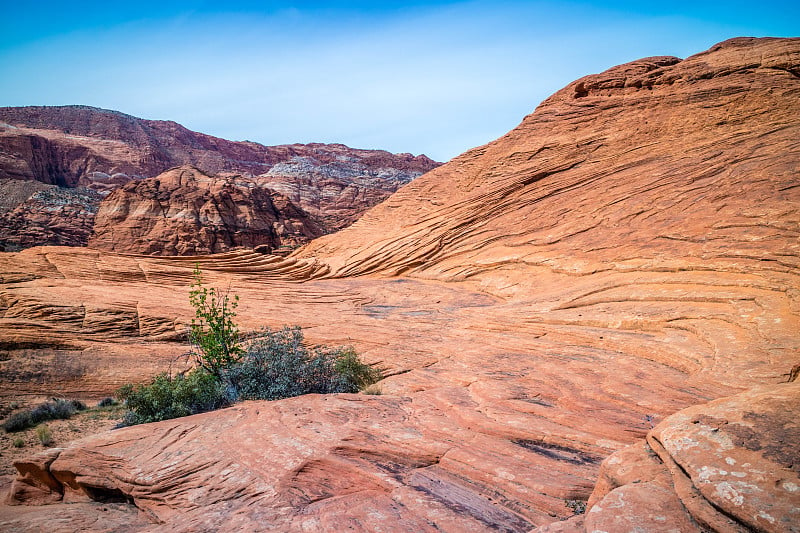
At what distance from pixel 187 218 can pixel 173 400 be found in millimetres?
38730

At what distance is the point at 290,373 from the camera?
7.39 meters

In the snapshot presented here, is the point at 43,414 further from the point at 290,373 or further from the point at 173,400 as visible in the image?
the point at 290,373

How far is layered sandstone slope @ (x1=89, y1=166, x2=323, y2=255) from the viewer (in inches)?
1554

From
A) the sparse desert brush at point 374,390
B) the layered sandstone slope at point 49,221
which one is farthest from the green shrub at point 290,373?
the layered sandstone slope at point 49,221

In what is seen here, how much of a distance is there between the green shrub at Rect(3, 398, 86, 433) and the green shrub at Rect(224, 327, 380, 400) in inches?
140

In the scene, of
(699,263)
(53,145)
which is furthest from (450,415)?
(53,145)

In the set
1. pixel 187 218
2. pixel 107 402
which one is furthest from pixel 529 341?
pixel 187 218

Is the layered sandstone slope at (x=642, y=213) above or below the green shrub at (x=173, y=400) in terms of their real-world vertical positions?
above

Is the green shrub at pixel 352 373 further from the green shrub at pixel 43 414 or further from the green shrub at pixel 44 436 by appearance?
the green shrub at pixel 43 414

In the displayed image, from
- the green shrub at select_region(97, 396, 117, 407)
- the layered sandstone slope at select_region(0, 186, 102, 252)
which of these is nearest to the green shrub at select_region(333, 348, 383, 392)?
the green shrub at select_region(97, 396, 117, 407)

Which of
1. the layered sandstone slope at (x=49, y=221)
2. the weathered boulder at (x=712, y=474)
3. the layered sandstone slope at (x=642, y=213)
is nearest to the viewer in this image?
the weathered boulder at (x=712, y=474)

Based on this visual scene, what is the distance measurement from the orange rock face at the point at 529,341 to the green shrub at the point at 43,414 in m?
0.88

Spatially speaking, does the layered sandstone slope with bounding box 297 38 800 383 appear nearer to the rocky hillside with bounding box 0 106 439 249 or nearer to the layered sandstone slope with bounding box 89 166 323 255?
the layered sandstone slope with bounding box 89 166 323 255

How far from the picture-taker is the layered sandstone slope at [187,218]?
39.5m
